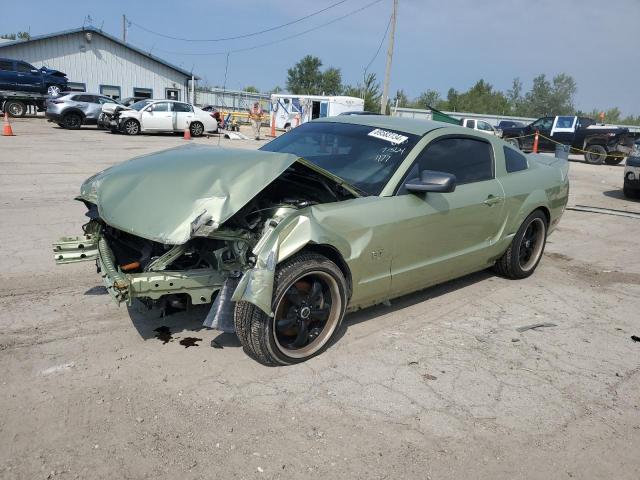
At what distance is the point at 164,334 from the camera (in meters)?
3.72

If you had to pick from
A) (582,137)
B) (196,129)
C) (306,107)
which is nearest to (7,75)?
(196,129)

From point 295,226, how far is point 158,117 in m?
21.0

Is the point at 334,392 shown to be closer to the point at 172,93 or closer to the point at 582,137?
the point at 582,137

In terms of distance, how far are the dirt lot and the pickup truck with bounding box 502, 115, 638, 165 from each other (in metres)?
18.1

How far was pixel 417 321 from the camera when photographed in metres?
4.25

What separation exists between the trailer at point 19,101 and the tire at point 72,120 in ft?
17.4

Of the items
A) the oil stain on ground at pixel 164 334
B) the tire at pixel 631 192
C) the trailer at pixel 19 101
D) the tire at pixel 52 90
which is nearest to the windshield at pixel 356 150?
the oil stain on ground at pixel 164 334

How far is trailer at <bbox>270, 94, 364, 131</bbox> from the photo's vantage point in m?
32.7

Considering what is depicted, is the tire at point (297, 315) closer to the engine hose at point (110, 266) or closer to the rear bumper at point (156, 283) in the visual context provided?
the rear bumper at point (156, 283)

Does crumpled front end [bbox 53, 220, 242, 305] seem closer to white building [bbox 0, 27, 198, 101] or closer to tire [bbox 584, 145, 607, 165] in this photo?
tire [bbox 584, 145, 607, 165]

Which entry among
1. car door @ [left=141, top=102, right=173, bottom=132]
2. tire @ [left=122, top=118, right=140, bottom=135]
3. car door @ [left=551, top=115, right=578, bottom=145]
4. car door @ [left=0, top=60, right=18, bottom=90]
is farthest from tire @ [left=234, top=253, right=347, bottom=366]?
car door @ [left=0, top=60, right=18, bottom=90]

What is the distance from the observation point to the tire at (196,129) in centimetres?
2341

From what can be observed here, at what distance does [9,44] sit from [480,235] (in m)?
35.3

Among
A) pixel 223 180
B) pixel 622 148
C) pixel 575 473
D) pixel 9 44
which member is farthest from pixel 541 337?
pixel 9 44
